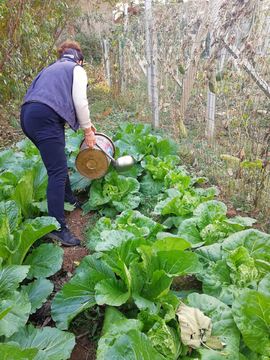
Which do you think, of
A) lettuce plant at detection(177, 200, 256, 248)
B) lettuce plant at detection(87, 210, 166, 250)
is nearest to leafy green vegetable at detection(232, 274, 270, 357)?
lettuce plant at detection(177, 200, 256, 248)

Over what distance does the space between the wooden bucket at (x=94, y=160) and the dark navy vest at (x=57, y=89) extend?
19.4 inches

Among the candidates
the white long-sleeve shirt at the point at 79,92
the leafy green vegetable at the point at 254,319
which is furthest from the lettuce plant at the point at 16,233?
the leafy green vegetable at the point at 254,319

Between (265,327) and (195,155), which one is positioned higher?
(265,327)

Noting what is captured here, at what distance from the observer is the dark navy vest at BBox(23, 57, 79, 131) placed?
2.24m

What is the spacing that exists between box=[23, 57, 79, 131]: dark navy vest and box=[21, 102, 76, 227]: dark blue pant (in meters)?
0.06

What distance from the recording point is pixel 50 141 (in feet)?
7.55

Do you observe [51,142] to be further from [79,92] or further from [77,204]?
[77,204]

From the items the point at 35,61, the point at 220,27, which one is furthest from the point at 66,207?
the point at 35,61

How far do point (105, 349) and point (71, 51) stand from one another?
8.14 feet

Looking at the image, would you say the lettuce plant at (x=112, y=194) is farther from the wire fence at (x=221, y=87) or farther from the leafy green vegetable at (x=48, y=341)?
the leafy green vegetable at (x=48, y=341)

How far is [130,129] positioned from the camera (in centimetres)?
427

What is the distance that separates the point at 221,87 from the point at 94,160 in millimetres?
1725

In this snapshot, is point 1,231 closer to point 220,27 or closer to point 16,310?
point 16,310

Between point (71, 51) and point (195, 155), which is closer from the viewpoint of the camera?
point (71, 51)
